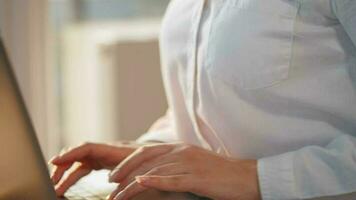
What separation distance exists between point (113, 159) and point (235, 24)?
24cm

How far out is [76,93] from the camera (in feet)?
10.1

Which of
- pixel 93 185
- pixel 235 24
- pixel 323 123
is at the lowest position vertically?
pixel 93 185

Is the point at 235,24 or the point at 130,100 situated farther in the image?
the point at 130,100

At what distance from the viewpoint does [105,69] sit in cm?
286

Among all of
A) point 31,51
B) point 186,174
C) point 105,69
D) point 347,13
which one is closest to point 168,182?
point 186,174

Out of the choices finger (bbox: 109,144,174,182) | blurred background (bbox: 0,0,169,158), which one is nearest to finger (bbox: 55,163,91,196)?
finger (bbox: 109,144,174,182)

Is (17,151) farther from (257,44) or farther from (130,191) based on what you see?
(257,44)

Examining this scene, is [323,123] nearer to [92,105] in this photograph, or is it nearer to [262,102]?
[262,102]

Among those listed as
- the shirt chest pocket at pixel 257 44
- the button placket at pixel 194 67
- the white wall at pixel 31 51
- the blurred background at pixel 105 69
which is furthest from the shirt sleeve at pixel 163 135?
the blurred background at pixel 105 69

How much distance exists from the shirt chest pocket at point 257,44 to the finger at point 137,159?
0.41 ft

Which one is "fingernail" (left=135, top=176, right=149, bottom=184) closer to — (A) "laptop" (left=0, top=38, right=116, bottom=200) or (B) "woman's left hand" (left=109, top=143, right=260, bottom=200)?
(B) "woman's left hand" (left=109, top=143, right=260, bottom=200)

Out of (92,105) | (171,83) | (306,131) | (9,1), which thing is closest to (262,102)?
(306,131)

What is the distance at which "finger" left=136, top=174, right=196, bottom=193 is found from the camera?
28.9 inches

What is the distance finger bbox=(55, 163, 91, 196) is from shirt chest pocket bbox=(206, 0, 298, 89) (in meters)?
0.22
